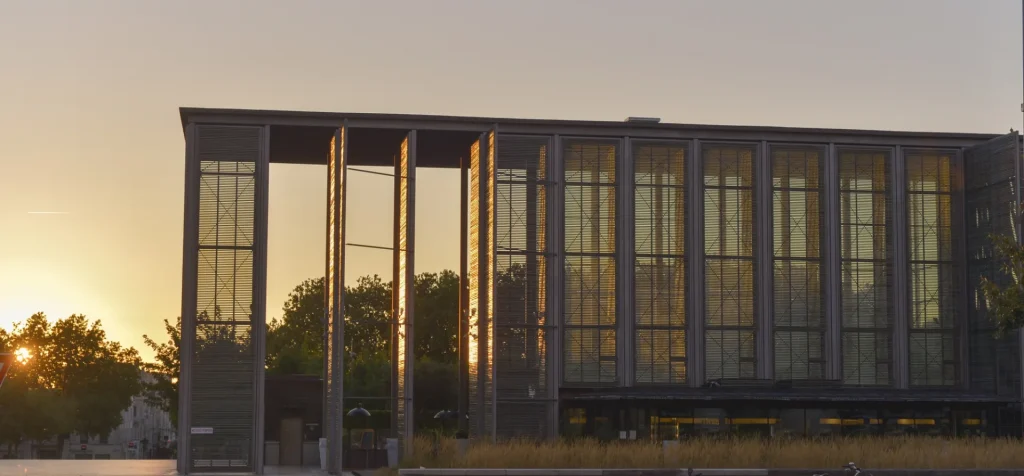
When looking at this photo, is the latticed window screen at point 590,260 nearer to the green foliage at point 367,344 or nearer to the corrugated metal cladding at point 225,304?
the corrugated metal cladding at point 225,304

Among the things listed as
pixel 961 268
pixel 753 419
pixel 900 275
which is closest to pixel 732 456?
pixel 753 419

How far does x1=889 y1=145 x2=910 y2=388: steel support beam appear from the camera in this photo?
60.1 meters

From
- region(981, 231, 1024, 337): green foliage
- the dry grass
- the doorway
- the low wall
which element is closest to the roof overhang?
the doorway

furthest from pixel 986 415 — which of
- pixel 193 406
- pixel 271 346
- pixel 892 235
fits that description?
pixel 271 346

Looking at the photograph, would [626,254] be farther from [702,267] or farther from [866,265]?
[866,265]

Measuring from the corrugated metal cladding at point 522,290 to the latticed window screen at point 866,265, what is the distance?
1328 cm

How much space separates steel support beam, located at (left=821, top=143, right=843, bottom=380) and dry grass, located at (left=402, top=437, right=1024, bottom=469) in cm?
1882

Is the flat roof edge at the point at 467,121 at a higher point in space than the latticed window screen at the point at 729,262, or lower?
higher

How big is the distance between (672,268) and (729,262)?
2496 millimetres

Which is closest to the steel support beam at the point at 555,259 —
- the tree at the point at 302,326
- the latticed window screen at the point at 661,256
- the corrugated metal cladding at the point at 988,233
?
the latticed window screen at the point at 661,256

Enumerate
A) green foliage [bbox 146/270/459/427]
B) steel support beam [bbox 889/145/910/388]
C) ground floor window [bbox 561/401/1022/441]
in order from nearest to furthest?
ground floor window [bbox 561/401/1022/441], steel support beam [bbox 889/145/910/388], green foliage [bbox 146/270/459/427]

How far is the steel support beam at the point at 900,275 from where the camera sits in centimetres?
6006

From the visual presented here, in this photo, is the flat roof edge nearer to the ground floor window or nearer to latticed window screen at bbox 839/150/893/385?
latticed window screen at bbox 839/150/893/385

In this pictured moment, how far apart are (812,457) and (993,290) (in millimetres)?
6829
